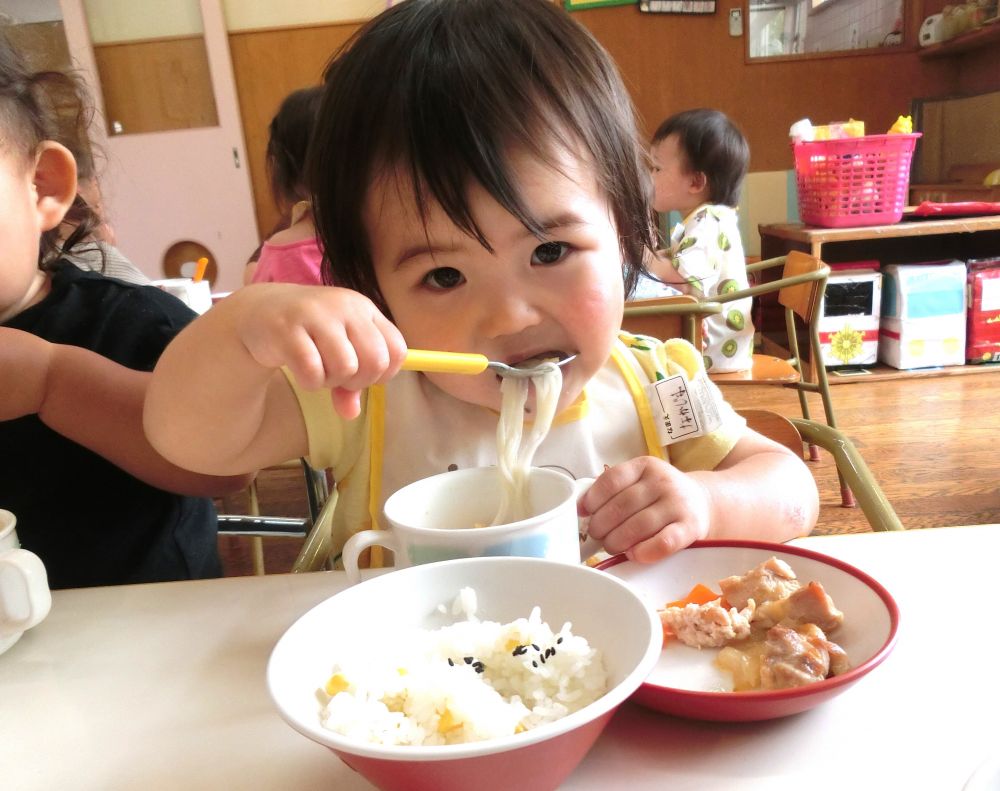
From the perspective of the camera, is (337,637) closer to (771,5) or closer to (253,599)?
(253,599)

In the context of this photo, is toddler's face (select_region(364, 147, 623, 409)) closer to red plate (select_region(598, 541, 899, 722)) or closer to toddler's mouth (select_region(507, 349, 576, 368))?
toddler's mouth (select_region(507, 349, 576, 368))

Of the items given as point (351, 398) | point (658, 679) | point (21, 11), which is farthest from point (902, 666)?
point (21, 11)

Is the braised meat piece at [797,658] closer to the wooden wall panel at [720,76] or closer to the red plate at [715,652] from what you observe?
the red plate at [715,652]

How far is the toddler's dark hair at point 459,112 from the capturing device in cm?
69

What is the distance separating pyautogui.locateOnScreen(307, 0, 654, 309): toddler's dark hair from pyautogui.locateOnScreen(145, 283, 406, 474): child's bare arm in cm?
17

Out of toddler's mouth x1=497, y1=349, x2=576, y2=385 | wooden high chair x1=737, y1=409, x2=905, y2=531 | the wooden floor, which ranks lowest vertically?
the wooden floor

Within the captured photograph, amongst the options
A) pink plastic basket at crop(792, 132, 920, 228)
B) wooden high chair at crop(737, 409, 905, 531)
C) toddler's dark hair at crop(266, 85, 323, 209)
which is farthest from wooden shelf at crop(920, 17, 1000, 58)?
wooden high chair at crop(737, 409, 905, 531)

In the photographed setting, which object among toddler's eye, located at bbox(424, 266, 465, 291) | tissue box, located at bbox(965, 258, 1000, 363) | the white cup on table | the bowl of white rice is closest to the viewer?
the bowl of white rice

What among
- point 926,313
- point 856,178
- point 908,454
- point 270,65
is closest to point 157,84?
point 270,65

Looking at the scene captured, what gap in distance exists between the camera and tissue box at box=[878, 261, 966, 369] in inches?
123

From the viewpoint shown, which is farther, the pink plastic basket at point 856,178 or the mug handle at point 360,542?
the pink plastic basket at point 856,178

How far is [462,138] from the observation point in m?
0.68

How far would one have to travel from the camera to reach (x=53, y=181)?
907mm

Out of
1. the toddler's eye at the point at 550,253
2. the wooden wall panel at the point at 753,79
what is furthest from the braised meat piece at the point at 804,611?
the wooden wall panel at the point at 753,79
